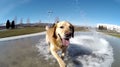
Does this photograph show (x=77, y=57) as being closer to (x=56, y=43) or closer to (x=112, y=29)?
(x=56, y=43)

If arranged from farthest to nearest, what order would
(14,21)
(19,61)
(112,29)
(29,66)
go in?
(112,29) < (14,21) < (19,61) < (29,66)

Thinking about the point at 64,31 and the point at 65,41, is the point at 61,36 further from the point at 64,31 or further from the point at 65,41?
the point at 64,31

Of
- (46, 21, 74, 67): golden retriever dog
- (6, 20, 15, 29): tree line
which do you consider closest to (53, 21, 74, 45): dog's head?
(46, 21, 74, 67): golden retriever dog

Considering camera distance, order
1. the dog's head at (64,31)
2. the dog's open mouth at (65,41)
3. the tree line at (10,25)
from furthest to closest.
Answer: the tree line at (10,25), the dog's open mouth at (65,41), the dog's head at (64,31)

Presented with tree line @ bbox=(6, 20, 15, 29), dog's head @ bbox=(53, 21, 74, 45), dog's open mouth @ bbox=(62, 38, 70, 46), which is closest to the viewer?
dog's head @ bbox=(53, 21, 74, 45)

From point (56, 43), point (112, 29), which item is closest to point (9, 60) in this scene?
point (56, 43)

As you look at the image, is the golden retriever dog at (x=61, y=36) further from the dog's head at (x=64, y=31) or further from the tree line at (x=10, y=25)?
the tree line at (x=10, y=25)

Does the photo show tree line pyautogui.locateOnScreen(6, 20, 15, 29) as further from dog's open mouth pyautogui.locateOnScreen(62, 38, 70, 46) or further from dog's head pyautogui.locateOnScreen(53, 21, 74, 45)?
dog's open mouth pyautogui.locateOnScreen(62, 38, 70, 46)

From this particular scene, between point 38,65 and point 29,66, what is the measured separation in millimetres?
331

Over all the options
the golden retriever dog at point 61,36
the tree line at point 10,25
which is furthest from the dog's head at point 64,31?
the tree line at point 10,25

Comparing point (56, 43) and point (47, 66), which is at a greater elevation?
point (56, 43)

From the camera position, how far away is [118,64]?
8.08 meters

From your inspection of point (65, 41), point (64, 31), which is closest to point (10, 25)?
point (65, 41)

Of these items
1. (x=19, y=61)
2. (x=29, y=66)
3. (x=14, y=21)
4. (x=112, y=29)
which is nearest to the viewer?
(x=29, y=66)
